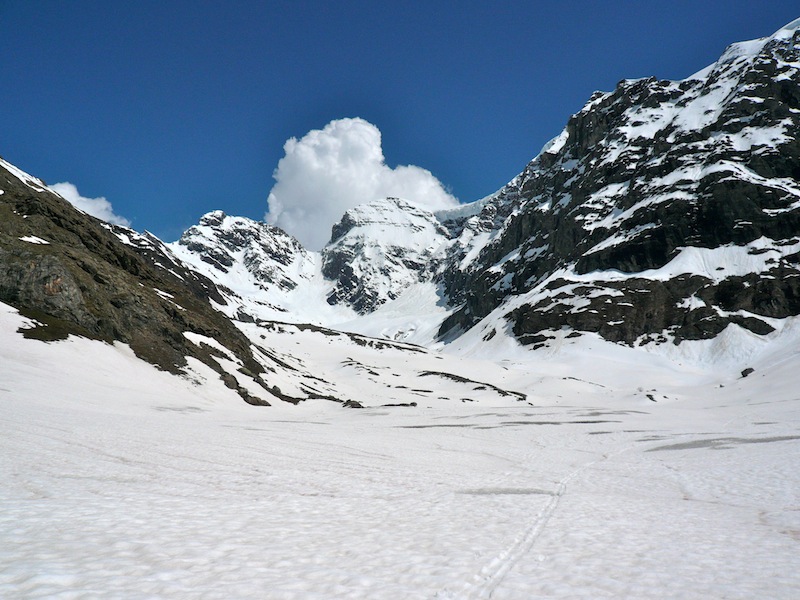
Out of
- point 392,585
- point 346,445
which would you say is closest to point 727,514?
point 392,585

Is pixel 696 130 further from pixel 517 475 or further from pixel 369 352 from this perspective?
pixel 517 475

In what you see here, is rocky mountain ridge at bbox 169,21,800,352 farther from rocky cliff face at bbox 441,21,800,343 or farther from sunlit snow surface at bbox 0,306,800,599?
sunlit snow surface at bbox 0,306,800,599

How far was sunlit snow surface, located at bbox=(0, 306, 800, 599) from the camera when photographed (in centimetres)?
513

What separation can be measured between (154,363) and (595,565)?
44.2 meters

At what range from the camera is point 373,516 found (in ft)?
27.1

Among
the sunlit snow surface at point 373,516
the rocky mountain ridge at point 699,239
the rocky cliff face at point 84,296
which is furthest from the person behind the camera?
the rocky mountain ridge at point 699,239

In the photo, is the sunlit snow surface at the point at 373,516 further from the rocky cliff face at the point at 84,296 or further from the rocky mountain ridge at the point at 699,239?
the rocky mountain ridge at the point at 699,239

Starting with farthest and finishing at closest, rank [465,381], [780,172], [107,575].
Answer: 1. [780,172]
2. [465,381]
3. [107,575]

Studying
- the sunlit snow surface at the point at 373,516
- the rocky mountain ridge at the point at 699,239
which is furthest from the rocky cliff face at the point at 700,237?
the sunlit snow surface at the point at 373,516

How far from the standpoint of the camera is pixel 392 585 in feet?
16.8

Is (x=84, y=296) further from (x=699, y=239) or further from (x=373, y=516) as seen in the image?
(x=699, y=239)

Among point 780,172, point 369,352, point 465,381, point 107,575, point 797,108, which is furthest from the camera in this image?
point 797,108

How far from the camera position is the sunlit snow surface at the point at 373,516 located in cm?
513

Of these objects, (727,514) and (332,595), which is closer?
(332,595)
